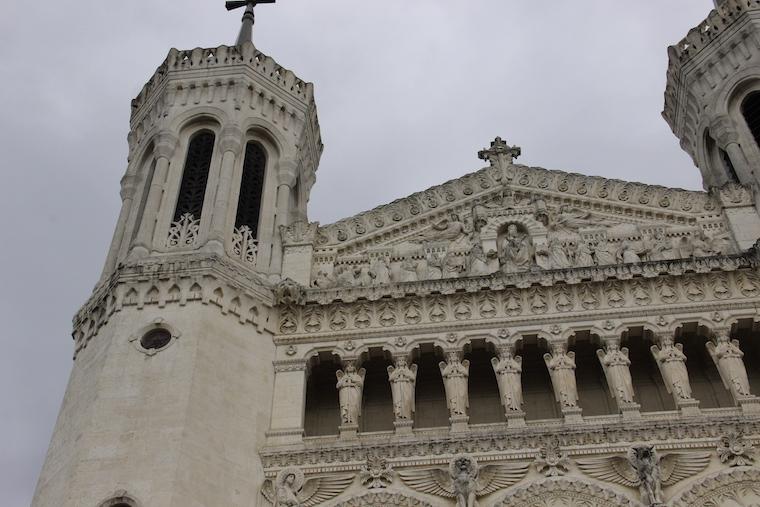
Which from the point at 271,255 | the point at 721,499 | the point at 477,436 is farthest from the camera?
the point at 271,255

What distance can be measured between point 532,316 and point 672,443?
3.80 meters

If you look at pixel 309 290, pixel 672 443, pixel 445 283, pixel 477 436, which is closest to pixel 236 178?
pixel 309 290

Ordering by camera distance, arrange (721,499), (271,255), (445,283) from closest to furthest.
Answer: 1. (721,499)
2. (445,283)
3. (271,255)

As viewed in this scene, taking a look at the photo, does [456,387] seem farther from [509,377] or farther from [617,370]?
[617,370]

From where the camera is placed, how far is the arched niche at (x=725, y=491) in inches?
631

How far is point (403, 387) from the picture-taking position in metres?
18.5

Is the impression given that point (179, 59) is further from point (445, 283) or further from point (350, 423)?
point (350, 423)

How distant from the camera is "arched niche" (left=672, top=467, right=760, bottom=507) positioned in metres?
16.0

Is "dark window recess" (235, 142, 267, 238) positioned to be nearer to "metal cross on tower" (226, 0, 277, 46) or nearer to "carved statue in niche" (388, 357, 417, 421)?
"carved statue in niche" (388, 357, 417, 421)

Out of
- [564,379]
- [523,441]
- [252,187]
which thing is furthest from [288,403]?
[252,187]

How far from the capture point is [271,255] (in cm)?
2183

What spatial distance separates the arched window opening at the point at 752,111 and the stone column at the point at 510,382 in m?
10.6

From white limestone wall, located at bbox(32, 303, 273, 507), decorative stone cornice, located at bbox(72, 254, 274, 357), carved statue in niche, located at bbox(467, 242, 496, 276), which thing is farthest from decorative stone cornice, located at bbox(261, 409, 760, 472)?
carved statue in niche, located at bbox(467, 242, 496, 276)

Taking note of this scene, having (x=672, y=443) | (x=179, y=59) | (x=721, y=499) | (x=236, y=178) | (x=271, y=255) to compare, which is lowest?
(x=721, y=499)
